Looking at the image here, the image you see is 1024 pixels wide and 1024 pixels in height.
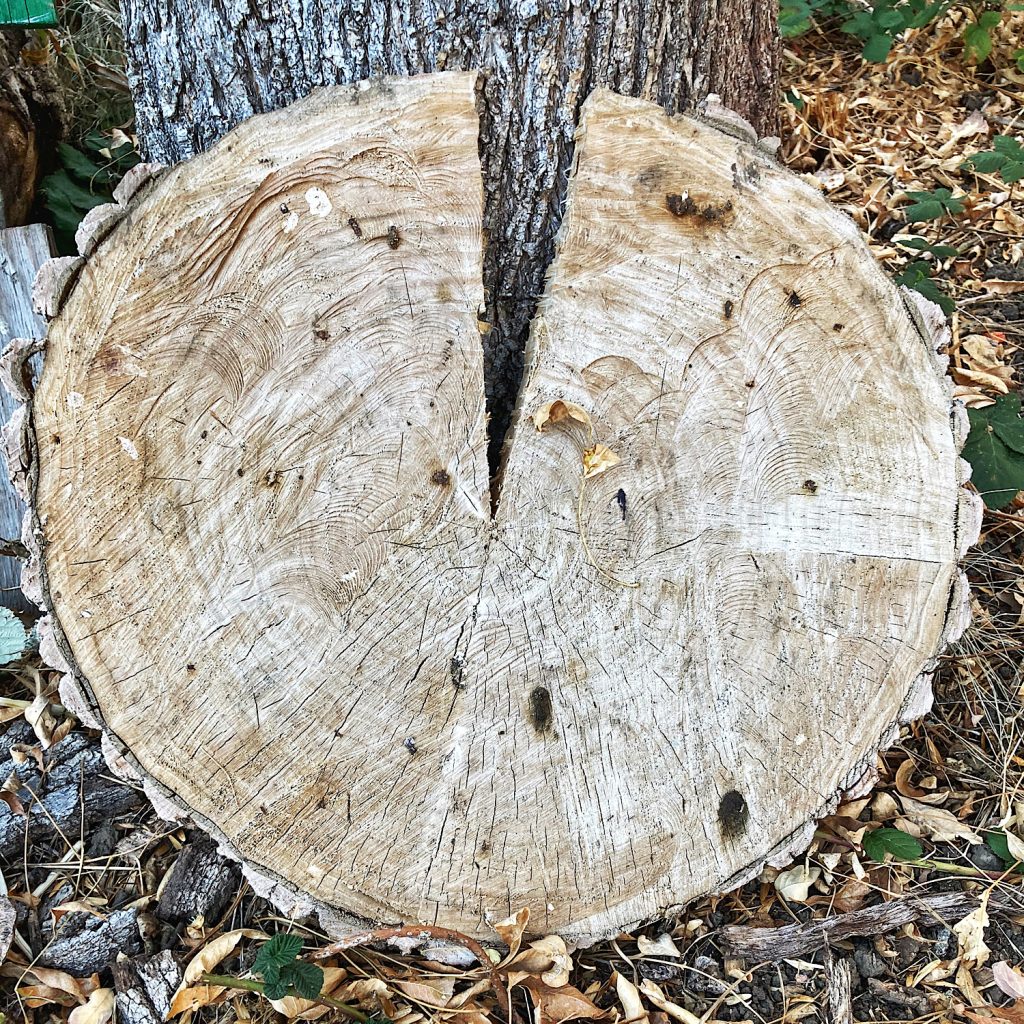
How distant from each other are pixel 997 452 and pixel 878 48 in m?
1.48

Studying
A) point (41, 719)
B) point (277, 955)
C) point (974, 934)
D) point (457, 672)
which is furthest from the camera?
point (41, 719)

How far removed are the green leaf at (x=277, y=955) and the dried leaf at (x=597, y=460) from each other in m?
0.82

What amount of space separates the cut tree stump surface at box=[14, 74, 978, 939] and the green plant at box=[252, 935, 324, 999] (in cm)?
13

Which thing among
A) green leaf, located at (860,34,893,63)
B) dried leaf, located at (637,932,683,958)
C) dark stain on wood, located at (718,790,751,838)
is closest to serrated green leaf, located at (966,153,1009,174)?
green leaf, located at (860,34,893,63)

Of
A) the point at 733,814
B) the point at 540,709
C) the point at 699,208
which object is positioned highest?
the point at 699,208

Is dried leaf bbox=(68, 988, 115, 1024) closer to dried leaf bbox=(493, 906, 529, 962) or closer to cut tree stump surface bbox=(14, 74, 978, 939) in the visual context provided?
cut tree stump surface bbox=(14, 74, 978, 939)

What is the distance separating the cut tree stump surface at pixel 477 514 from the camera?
1.29 m

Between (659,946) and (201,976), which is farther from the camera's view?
(659,946)

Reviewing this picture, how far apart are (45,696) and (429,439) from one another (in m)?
1.10

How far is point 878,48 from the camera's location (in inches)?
104

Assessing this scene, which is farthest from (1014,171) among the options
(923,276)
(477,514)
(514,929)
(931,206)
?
(514,929)

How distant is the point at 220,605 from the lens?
1341mm

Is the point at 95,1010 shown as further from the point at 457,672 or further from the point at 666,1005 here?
the point at 666,1005

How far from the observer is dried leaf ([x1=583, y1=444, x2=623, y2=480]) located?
1361mm
